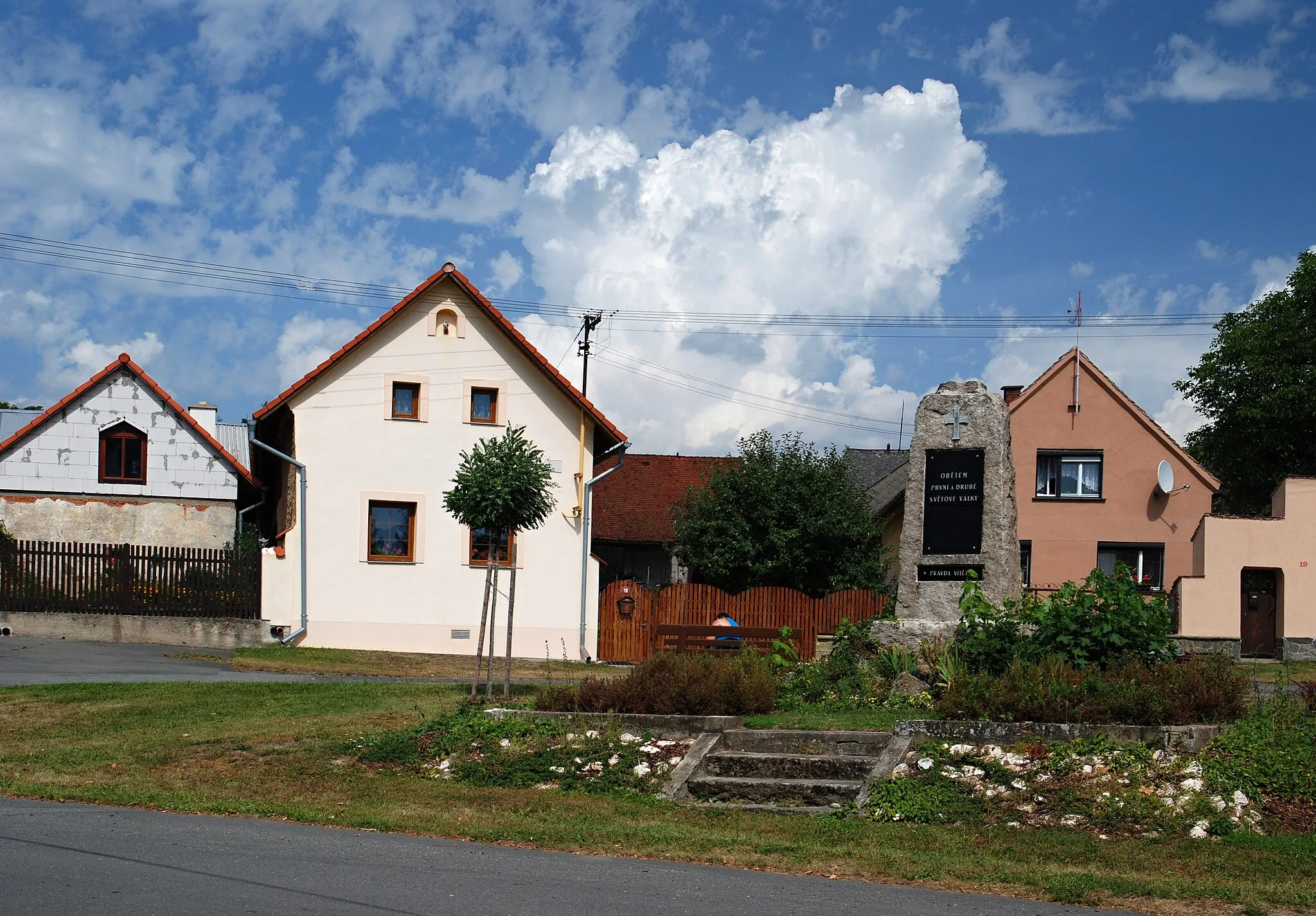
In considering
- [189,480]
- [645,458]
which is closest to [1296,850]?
[189,480]

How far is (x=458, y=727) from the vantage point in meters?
12.3

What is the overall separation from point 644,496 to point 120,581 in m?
19.6

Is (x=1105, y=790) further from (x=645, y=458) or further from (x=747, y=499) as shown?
(x=645, y=458)

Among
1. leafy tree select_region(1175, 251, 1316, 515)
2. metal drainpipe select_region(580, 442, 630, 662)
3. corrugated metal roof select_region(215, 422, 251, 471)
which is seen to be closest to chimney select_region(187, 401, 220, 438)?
corrugated metal roof select_region(215, 422, 251, 471)

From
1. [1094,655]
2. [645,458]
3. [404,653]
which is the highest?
[645,458]

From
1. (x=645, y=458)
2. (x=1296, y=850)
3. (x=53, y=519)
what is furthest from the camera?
(x=645, y=458)

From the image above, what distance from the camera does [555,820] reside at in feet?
32.0

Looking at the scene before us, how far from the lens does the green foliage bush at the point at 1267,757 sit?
31.9 ft

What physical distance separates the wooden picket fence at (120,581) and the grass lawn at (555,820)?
466 inches

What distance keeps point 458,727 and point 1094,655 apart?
626cm

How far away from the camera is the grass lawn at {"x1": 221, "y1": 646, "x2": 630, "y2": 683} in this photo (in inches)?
904

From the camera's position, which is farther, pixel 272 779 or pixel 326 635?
pixel 326 635

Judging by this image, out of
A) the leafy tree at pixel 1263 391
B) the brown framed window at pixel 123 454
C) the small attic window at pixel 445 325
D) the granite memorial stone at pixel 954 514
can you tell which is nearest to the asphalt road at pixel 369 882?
the granite memorial stone at pixel 954 514

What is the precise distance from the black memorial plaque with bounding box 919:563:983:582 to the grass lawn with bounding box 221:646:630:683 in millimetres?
7658
